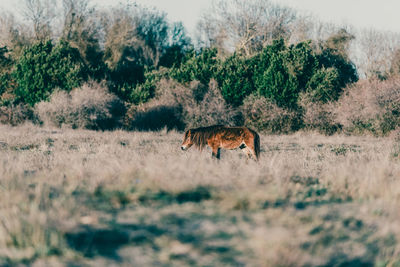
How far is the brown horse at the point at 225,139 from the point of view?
457 inches

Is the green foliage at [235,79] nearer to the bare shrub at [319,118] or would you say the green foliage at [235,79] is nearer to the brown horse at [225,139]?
the bare shrub at [319,118]

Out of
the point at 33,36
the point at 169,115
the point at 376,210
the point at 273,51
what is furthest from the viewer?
the point at 33,36

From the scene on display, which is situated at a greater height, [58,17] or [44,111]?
[58,17]

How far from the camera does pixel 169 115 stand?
29641mm

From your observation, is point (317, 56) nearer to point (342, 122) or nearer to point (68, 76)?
point (342, 122)

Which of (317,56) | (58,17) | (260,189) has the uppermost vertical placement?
(58,17)

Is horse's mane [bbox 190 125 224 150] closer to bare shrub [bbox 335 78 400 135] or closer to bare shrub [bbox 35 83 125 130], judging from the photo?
bare shrub [bbox 335 78 400 135]

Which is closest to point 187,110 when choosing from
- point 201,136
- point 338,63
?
point 338,63

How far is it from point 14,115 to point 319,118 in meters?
21.7

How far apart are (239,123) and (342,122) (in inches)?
279

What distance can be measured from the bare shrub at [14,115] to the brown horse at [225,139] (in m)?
21.6

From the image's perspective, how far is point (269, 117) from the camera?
1148 inches

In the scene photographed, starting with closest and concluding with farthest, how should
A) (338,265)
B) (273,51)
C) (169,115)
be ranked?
(338,265) → (169,115) → (273,51)

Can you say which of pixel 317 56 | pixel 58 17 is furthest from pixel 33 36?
pixel 317 56
